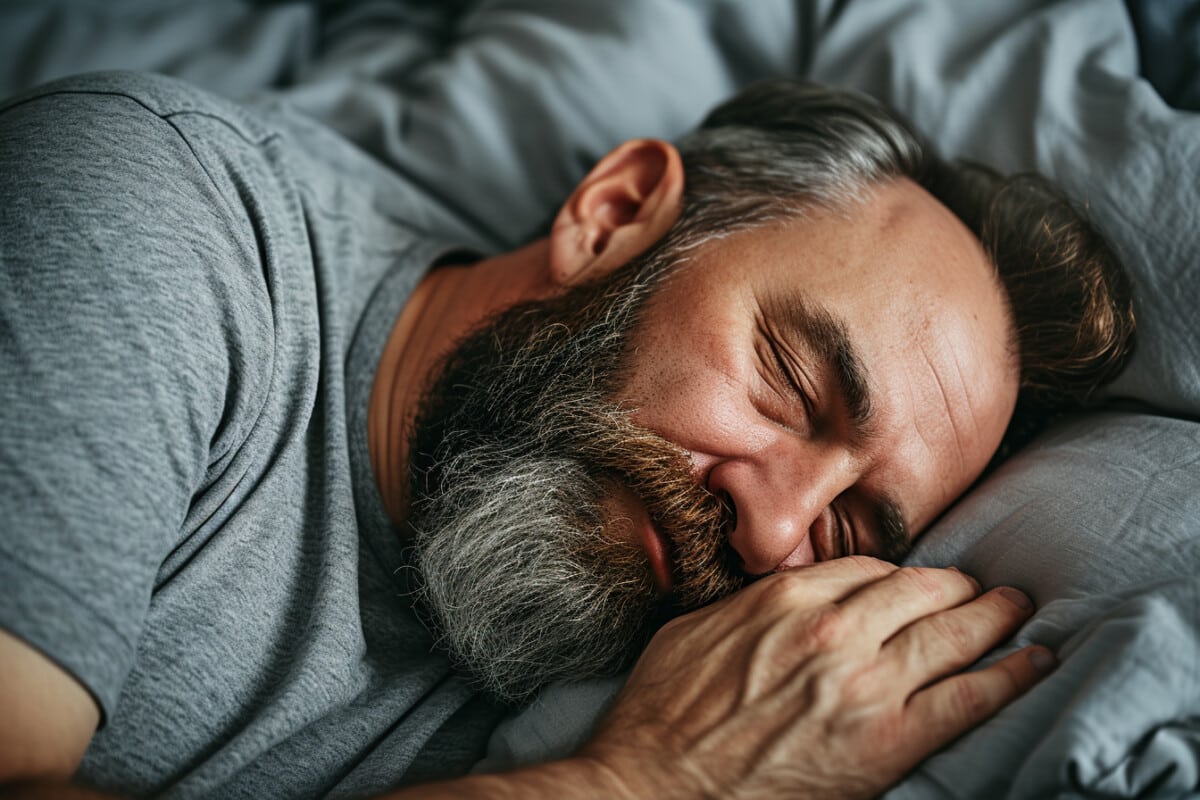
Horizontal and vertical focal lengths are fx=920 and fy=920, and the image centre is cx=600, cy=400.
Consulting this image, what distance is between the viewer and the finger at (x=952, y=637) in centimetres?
96

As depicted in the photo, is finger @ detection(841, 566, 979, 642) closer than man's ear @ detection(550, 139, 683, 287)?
Yes

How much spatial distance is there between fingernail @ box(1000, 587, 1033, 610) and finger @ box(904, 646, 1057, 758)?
10 centimetres

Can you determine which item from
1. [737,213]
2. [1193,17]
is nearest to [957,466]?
[737,213]

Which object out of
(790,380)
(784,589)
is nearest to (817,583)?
(784,589)

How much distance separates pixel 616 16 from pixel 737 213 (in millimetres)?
741

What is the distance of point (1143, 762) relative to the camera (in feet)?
2.63

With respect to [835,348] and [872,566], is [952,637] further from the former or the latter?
[835,348]

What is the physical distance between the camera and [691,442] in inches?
43.8

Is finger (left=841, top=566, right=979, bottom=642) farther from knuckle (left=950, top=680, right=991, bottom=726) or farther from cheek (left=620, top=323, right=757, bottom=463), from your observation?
cheek (left=620, top=323, right=757, bottom=463)

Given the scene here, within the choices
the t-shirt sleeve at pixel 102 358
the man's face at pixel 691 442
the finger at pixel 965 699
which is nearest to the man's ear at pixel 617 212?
the man's face at pixel 691 442

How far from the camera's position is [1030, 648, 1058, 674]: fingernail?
940 mm

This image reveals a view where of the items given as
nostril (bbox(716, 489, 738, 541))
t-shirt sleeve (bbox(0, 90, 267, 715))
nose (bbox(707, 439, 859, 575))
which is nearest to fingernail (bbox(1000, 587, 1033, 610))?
nose (bbox(707, 439, 859, 575))

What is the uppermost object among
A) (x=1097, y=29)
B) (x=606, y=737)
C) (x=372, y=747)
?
(x=1097, y=29)

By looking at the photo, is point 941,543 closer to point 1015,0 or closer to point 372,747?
point 372,747
